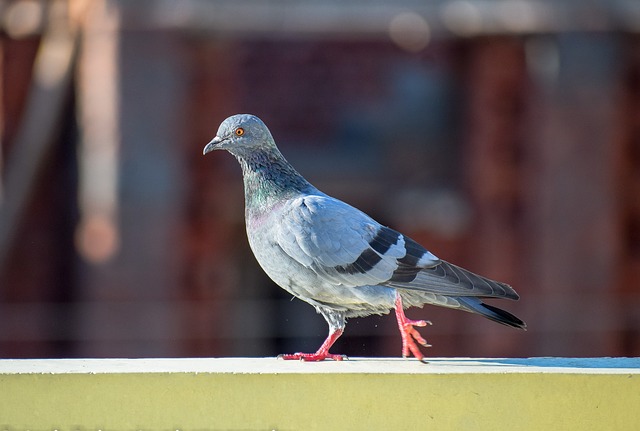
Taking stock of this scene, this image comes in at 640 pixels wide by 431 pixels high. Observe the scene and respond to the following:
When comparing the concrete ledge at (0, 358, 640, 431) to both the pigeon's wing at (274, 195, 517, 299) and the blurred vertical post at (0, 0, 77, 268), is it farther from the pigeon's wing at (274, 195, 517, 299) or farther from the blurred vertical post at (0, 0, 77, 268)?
the blurred vertical post at (0, 0, 77, 268)

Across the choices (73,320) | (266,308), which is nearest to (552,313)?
(266,308)

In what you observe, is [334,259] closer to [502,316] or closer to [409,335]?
[409,335]

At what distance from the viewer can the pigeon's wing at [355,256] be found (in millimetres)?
4969

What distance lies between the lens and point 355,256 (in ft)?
16.4

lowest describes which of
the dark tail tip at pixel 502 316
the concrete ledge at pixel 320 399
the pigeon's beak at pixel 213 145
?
the concrete ledge at pixel 320 399

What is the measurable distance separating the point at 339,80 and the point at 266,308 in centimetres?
266

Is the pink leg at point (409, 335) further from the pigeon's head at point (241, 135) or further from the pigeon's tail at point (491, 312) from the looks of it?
the pigeon's head at point (241, 135)

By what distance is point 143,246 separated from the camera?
1162cm

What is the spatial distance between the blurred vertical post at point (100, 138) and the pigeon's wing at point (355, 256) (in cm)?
673

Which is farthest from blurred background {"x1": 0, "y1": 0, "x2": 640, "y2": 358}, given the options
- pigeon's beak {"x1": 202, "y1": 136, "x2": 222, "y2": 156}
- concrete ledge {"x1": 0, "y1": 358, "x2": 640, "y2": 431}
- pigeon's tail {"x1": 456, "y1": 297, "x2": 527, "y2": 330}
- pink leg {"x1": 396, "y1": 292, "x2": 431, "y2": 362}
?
concrete ledge {"x1": 0, "y1": 358, "x2": 640, "y2": 431}

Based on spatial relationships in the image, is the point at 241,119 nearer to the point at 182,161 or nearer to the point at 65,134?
the point at 182,161

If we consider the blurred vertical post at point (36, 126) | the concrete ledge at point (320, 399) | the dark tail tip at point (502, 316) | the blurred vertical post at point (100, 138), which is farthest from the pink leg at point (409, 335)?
the blurred vertical post at point (36, 126)

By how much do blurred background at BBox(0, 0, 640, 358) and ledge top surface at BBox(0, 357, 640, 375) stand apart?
6.89 metres

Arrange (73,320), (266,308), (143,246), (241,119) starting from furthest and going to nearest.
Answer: (266,308)
(73,320)
(143,246)
(241,119)
